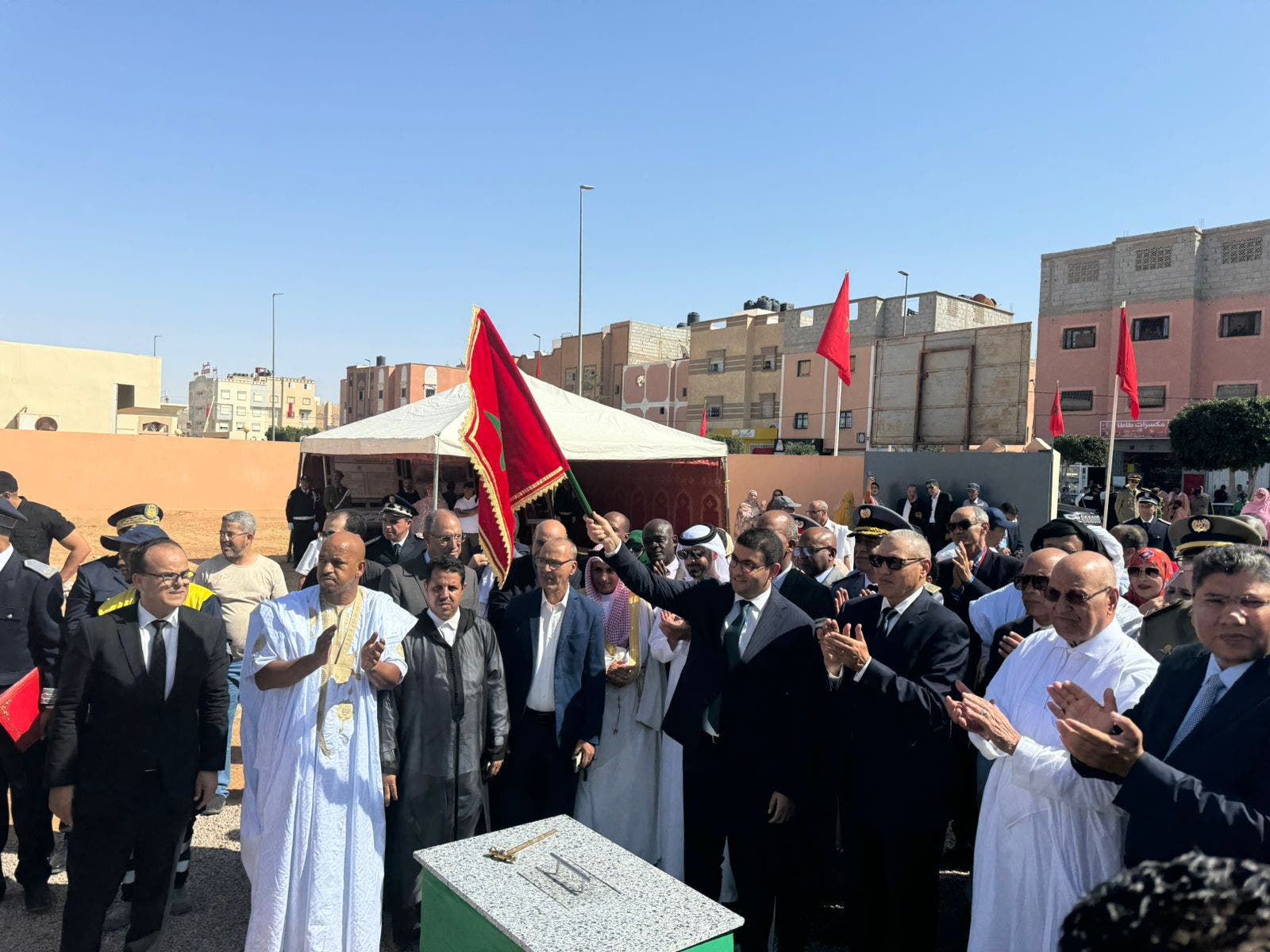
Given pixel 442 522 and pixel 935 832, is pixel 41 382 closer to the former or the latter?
pixel 442 522

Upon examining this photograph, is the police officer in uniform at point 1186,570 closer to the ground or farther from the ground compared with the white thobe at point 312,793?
farther from the ground

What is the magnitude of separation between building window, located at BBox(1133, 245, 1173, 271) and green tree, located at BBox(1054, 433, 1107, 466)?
9217 mm

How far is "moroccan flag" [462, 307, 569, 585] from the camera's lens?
4500 mm

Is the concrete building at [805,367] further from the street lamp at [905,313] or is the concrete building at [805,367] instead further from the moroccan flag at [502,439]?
the moroccan flag at [502,439]

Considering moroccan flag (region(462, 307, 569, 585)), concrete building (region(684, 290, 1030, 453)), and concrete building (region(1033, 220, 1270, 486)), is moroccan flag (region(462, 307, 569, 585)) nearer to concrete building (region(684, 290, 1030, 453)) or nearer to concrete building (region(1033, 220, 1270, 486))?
concrete building (region(1033, 220, 1270, 486))

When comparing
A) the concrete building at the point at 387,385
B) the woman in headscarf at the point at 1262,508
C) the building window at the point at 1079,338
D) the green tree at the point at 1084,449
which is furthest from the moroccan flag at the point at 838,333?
the concrete building at the point at 387,385

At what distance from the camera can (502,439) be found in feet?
15.2

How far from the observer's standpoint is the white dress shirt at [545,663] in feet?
13.4

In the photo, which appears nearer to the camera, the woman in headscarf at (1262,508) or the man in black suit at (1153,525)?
the woman in headscarf at (1262,508)

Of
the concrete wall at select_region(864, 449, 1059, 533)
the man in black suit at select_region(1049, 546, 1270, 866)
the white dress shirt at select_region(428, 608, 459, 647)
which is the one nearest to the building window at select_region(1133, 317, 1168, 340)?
the concrete wall at select_region(864, 449, 1059, 533)

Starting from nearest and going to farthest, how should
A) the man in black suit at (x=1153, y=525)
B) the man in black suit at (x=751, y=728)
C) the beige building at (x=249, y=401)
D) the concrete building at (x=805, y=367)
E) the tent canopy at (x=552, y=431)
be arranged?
the man in black suit at (x=751, y=728) → the tent canopy at (x=552, y=431) → the man in black suit at (x=1153, y=525) → the concrete building at (x=805, y=367) → the beige building at (x=249, y=401)

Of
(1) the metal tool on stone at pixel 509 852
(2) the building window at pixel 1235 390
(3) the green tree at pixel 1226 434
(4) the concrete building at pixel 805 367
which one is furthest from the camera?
(4) the concrete building at pixel 805 367

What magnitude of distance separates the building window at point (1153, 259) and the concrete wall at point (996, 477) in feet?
84.0

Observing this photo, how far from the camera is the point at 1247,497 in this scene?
2617 centimetres
